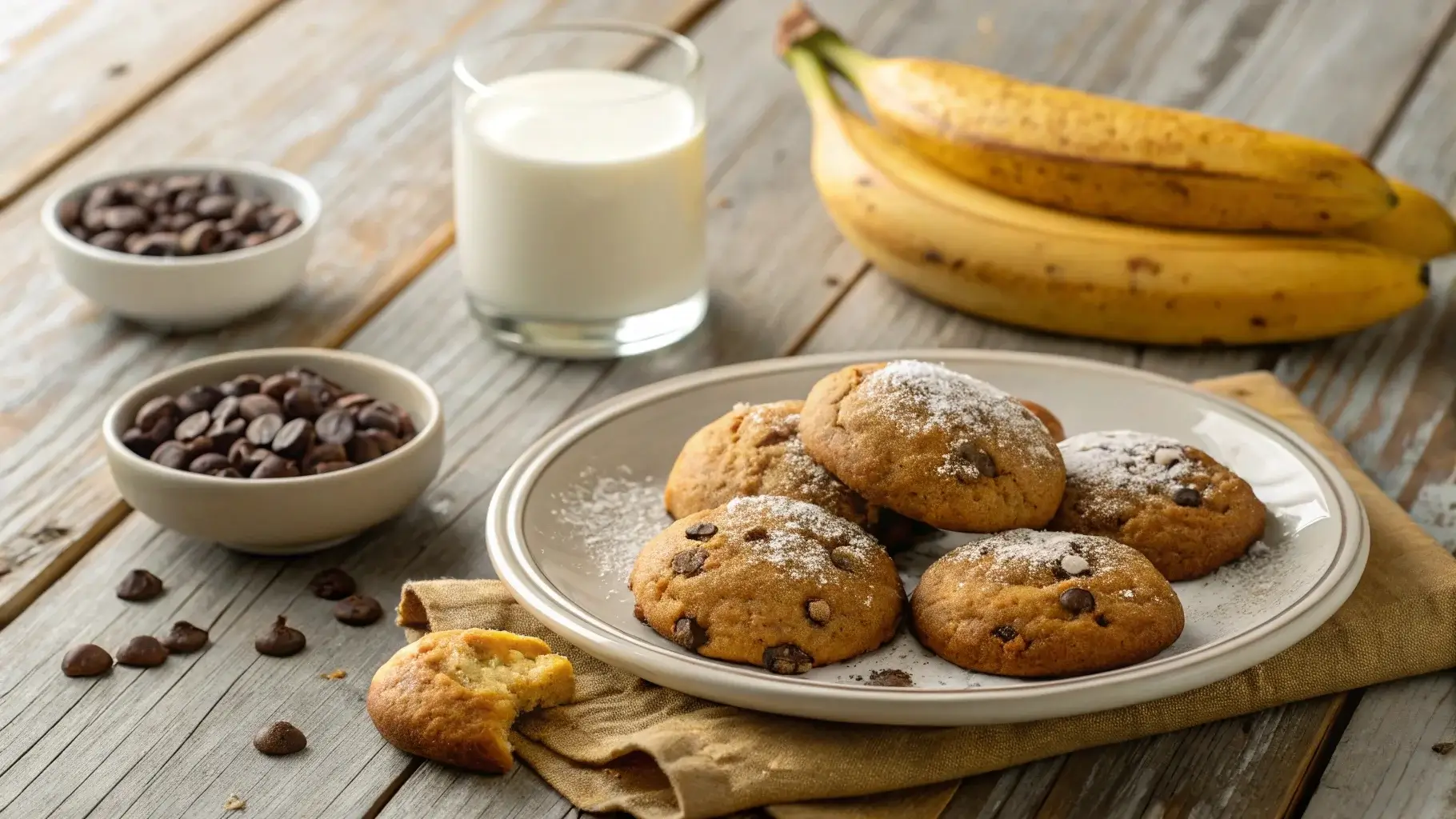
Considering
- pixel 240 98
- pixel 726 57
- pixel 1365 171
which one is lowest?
pixel 240 98

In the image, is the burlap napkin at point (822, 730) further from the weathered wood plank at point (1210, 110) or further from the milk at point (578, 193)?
the milk at point (578, 193)

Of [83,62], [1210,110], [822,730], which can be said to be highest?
[1210,110]

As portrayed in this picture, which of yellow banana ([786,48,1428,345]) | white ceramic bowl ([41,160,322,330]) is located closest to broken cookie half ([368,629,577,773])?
white ceramic bowl ([41,160,322,330])

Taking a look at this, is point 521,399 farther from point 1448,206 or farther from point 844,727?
point 1448,206

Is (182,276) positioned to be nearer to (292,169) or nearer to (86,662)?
(292,169)

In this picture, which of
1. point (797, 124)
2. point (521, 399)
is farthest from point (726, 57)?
point (521, 399)

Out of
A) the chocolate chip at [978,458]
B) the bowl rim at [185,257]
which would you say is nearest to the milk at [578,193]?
the bowl rim at [185,257]

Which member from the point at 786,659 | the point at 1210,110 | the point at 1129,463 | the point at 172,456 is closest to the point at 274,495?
the point at 172,456
